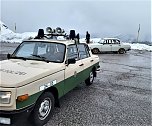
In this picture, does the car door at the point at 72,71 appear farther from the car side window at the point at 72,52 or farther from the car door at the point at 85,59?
the car door at the point at 85,59

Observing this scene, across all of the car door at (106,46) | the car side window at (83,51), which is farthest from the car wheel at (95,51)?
the car side window at (83,51)

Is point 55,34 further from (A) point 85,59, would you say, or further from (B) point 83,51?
(A) point 85,59

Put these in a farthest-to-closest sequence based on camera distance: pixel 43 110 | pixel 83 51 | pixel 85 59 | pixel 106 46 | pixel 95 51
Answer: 1. pixel 106 46
2. pixel 95 51
3. pixel 83 51
4. pixel 85 59
5. pixel 43 110

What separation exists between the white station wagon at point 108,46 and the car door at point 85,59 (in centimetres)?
1416

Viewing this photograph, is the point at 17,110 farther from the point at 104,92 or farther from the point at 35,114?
the point at 104,92

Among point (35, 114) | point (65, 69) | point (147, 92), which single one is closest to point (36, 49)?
point (65, 69)

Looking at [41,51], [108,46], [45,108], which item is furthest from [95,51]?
[45,108]

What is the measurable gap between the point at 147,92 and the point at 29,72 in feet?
16.4

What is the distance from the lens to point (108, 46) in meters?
22.5

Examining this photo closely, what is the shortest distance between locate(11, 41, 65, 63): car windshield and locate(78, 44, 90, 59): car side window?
46.5 inches

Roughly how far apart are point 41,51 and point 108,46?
17.3 m

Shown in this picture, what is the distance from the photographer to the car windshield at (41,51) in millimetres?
5543

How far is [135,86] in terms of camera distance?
8.54 m

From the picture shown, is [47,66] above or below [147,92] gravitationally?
above
